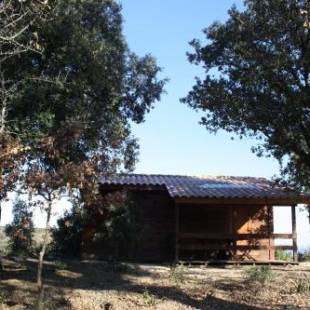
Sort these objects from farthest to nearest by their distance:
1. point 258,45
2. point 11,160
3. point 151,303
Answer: point 258,45
point 151,303
point 11,160

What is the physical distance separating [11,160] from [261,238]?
47.2 ft

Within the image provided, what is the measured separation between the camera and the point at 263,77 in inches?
615

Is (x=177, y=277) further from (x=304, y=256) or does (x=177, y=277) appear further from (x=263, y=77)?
(x=304, y=256)

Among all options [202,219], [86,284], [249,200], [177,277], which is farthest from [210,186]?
[86,284]

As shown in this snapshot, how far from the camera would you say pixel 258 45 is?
15891 millimetres

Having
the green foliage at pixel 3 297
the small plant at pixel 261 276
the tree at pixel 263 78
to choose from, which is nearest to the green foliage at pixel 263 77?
the tree at pixel 263 78

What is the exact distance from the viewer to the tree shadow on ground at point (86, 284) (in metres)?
13.2

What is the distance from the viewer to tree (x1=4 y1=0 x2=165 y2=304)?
12750 millimetres

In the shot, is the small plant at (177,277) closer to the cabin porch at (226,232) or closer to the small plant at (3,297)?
the cabin porch at (226,232)

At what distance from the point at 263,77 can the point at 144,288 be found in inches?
275

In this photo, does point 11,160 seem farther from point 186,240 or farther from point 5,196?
point 186,240

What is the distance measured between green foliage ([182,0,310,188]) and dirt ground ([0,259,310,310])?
4.25m

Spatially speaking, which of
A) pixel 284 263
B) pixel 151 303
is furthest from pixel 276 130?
pixel 284 263

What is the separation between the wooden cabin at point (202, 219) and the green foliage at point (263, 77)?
523 cm
